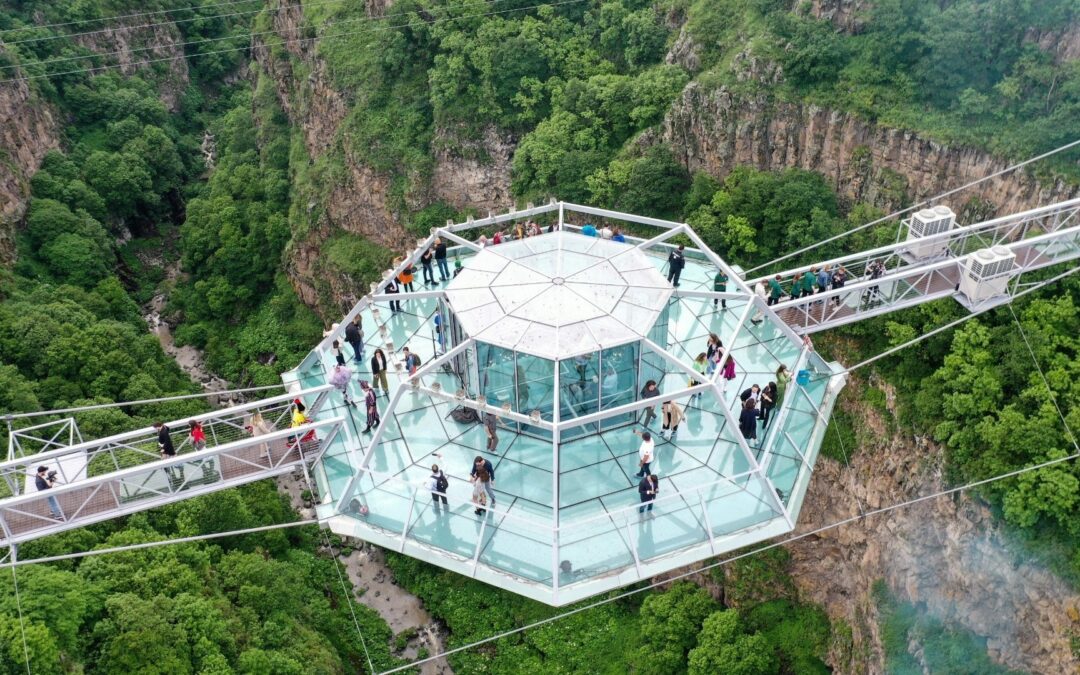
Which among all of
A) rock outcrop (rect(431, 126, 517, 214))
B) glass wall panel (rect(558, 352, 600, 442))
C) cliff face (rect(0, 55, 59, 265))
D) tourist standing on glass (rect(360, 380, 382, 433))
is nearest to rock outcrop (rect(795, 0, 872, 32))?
rock outcrop (rect(431, 126, 517, 214))

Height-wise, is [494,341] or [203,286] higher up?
[494,341]

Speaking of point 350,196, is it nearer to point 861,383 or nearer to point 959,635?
point 861,383

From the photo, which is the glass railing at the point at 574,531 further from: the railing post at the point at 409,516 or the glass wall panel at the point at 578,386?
the glass wall panel at the point at 578,386

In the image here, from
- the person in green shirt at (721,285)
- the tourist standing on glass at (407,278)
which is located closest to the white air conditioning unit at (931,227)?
the person in green shirt at (721,285)

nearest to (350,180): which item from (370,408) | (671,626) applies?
(671,626)

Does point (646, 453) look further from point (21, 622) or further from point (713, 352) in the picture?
point (21, 622)

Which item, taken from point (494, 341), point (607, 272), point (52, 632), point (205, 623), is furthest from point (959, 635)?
point (52, 632)
